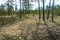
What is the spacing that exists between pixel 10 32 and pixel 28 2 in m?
9.45

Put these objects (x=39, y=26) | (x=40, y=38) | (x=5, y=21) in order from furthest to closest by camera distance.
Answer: (x=5, y=21) < (x=39, y=26) < (x=40, y=38)

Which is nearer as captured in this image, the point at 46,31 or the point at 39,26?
the point at 46,31

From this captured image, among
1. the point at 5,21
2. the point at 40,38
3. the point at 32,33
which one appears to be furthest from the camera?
the point at 5,21

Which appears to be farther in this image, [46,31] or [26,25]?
[26,25]

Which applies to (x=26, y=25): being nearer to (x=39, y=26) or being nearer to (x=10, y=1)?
(x=39, y=26)

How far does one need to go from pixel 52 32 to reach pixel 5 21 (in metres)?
6.07

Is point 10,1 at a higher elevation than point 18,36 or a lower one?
higher

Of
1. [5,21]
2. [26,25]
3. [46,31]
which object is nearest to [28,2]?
[5,21]

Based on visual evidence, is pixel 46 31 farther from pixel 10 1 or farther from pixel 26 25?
pixel 10 1

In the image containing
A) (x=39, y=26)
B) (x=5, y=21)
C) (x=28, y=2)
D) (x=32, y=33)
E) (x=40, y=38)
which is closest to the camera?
(x=40, y=38)

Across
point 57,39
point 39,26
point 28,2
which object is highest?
point 28,2

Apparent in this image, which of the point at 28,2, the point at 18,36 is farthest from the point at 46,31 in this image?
the point at 28,2

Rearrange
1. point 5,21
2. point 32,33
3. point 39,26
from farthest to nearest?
point 5,21, point 39,26, point 32,33

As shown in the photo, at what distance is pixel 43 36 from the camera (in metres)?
11.8
